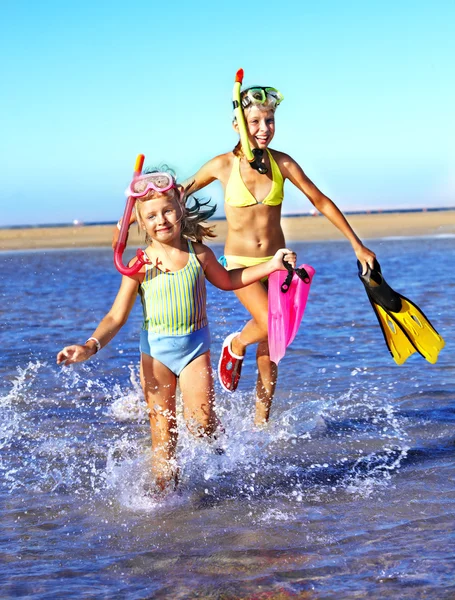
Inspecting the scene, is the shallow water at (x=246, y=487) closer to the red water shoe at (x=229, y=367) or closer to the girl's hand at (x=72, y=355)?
the red water shoe at (x=229, y=367)

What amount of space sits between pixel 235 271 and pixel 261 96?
139cm

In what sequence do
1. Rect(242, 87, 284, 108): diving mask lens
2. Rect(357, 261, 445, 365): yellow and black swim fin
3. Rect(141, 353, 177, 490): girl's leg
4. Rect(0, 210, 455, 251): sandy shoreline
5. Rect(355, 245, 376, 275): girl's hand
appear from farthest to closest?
1. Rect(0, 210, 455, 251): sandy shoreline
2. Rect(357, 261, 445, 365): yellow and black swim fin
3. Rect(242, 87, 284, 108): diving mask lens
4. Rect(355, 245, 376, 275): girl's hand
5. Rect(141, 353, 177, 490): girl's leg

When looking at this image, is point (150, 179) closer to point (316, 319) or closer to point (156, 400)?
point (156, 400)

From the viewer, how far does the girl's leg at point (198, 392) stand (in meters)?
4.46

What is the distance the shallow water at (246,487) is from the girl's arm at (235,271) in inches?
34.4

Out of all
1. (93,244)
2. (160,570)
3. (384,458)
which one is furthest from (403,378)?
(93,244)

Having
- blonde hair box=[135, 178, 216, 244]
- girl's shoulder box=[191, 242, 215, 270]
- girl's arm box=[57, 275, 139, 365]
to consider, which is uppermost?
blonde hair box=[135, 178, 216, 244]

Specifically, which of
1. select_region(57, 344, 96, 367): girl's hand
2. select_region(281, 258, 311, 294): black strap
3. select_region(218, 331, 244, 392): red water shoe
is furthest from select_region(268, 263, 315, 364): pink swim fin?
select_region(57, 344, 96, 367): girl's hand

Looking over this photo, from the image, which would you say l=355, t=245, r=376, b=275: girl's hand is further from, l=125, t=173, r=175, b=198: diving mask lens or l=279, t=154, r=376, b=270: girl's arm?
l=125, t=173, r=175, b=198: diving mask lens

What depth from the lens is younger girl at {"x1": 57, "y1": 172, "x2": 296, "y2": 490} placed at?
4449 millimetres

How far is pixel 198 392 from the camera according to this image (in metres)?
4.46

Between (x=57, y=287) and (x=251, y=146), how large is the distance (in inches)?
416

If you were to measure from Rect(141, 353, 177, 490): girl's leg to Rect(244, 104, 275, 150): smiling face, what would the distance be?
1.79 metres

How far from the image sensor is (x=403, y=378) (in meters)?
7.04
